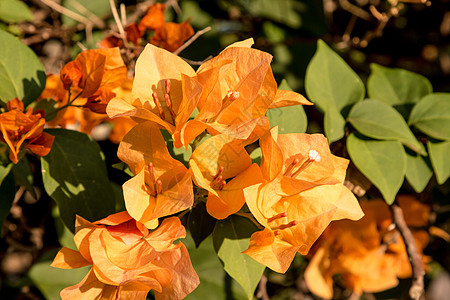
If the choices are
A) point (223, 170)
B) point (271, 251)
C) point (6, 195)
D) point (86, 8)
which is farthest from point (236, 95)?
point (86, 8)

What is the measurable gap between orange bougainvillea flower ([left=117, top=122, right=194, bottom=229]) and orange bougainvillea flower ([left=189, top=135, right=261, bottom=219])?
0.10 feet

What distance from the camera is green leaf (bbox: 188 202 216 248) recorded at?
0.67 metres

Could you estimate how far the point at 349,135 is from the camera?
2.69ft

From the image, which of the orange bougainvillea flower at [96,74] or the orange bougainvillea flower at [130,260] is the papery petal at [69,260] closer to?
the orange bougainvillea flower at [130,260]

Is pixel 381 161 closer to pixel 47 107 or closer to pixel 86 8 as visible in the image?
pixel 47 107

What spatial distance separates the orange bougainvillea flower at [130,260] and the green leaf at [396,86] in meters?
0.58

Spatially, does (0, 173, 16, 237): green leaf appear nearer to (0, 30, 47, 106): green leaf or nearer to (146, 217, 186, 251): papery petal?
(0, 30, 47, 106): green leaf

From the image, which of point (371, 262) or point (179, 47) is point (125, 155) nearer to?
point (179, 47)

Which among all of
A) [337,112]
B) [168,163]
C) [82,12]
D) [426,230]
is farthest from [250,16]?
[168,163]

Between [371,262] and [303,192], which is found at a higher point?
[303,192]

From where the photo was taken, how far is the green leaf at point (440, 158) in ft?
2.74

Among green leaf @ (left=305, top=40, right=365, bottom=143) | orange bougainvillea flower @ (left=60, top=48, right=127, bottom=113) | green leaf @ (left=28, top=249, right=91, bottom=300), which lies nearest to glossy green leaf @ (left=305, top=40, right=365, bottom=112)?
green leaf @ (left=305, top=40, right=365, bottom=143)

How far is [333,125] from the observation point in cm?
81

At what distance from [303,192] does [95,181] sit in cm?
32
